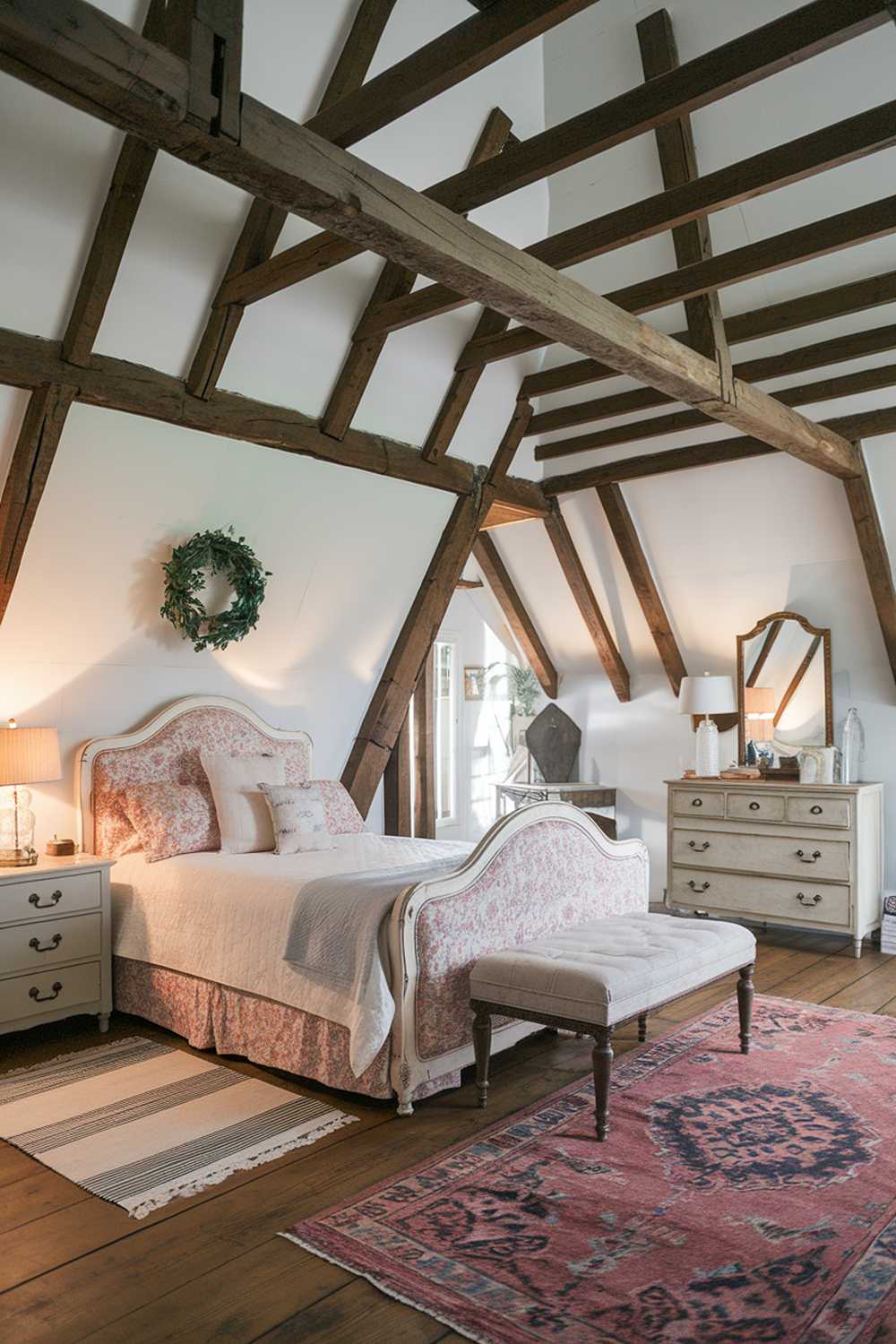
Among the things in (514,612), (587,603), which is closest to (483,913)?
(587,603)

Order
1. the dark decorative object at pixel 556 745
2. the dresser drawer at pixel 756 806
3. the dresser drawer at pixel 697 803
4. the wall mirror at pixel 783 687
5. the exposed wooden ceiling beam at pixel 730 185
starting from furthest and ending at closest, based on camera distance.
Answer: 1. the dark decorative object at pixel 556 745
2. the wall mirror at pixel 783 687
3. the dresser drawer at pixel 697 803
4. the dresser drawer at pixel 756 806
5. the exposed wooden ceiling beam at pixel 730 185

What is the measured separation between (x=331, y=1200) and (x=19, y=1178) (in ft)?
2.97

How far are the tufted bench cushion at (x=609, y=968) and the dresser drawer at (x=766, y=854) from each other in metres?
2.01

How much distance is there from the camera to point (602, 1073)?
3.14m

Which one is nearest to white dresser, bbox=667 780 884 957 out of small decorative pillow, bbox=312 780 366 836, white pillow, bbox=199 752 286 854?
small decorative pillow, bbox=312 780 366 836

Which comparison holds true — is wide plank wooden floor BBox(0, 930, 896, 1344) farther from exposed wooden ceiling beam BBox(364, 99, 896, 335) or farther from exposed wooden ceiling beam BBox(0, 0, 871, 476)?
exposed wooden ceiling beam BBox(364, 99, 896, 335)

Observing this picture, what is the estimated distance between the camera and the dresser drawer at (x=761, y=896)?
568 centimetres

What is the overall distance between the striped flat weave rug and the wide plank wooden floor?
0.07m

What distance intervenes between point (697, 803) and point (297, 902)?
3252 millimetres

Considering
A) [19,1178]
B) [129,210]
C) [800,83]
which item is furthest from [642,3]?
[19,1178]

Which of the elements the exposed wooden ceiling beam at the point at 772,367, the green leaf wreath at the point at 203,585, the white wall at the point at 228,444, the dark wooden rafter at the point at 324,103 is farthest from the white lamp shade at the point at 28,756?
the exposed wooden ceiling beam at the point at 772,367

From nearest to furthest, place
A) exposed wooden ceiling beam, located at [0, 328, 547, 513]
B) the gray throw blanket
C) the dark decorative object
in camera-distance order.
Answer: the gray throw blanket < exposed wooden ceiling beam, located at [0, 328, 547, 513] < the dark decorative object

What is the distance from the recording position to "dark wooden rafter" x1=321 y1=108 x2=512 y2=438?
15.8 ft

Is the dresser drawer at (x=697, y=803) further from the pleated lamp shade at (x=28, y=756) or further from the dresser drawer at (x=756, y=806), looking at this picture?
the pleated lamp shade at (x=28, y=756)
